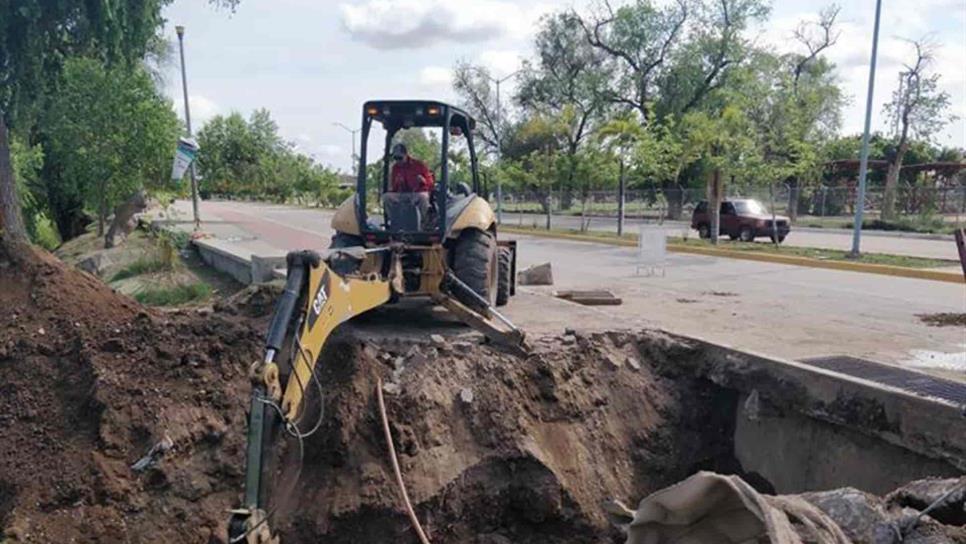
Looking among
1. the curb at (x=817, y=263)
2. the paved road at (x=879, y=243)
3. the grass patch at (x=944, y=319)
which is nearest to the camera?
the grass patch at (x=944, y=319)

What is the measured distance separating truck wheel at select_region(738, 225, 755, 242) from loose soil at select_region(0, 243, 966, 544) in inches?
777

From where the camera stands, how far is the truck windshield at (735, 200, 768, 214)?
26125mm

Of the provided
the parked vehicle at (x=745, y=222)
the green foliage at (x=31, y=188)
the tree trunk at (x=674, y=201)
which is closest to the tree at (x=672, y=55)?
the tree trunk at (x=674, y=201)

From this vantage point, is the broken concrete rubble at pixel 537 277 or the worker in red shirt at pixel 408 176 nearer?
the worker in red shirt at pixel 408 176

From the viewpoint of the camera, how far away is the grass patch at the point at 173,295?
13.8 meters

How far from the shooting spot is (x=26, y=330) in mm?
6387

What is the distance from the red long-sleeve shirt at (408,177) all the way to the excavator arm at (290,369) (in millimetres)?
3248

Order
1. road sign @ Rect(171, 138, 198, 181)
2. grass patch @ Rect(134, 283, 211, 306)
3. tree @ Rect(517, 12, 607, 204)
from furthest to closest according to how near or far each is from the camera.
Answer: tree @ Rect(517, 12, 607, 204), road sign @ Rect(171, 138, 198, 181), grass patch @ Rect(134, 283, 211, 306)

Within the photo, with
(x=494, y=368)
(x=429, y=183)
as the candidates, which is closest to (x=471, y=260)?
(x=429, y=183)

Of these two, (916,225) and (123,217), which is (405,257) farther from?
(916,225)

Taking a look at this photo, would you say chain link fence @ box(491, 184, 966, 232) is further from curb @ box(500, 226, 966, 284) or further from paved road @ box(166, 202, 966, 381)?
paved road @ box(166, 202, 966, 381)

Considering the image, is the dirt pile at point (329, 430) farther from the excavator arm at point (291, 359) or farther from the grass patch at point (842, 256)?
the grass patch at point (842, 256)

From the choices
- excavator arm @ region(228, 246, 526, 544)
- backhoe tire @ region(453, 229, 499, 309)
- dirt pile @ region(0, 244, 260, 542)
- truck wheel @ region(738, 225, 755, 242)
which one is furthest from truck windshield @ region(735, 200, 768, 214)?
excavator arm @ region(228, 246, 526, 544)

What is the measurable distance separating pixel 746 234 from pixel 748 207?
1.20m
